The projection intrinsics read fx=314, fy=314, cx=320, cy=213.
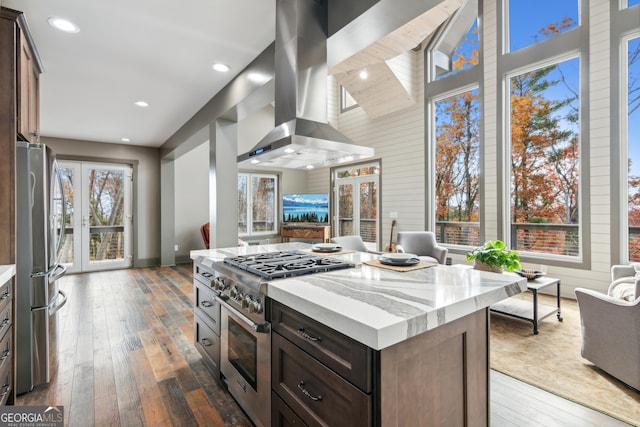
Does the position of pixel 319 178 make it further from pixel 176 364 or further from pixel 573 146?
pixel 176 364

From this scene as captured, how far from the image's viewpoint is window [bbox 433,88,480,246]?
5.22 metres

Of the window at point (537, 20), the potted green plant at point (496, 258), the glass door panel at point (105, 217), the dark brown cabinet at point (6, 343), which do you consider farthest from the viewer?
the glass door panel at point (105, 217)

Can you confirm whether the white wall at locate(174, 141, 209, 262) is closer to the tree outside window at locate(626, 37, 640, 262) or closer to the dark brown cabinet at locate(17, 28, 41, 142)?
the dark brown cabinet at locate(17, 28, 41, 142)

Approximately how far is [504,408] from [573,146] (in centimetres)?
383

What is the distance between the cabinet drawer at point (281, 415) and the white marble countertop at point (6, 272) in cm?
157

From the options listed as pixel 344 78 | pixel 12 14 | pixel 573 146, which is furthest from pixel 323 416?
pixel 344 78

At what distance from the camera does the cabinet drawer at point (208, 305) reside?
2.15 meters

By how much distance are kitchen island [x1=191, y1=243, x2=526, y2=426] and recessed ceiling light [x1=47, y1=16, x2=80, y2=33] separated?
2.53 m

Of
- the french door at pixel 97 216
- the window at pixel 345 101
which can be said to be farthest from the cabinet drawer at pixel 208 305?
the window at pixel 345 101

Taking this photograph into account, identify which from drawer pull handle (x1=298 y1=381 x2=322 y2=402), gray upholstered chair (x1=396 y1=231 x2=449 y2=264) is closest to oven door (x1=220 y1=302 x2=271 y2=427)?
drawer pull handle (x1=298 y1=381 x2=322 y2=402)

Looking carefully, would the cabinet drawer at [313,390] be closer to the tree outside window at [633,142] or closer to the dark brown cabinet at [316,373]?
the dark brown cabinet at [316,373]

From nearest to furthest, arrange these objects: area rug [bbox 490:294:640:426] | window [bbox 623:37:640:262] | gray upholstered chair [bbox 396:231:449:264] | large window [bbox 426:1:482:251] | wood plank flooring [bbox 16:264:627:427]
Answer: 1. wood plank flooring [bbox 16:264:627:427]
2. area rug [bbox 490:294:640:426]
3. window [bbox 623:37:640:262]
4. gray upholstered chair [bbox 396:231:449:264]
5. large window [bbox 426:1:482:251]

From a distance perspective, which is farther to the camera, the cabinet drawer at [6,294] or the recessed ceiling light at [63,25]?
the recessed ceiling light at [63,25]

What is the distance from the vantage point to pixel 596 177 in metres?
3.90
